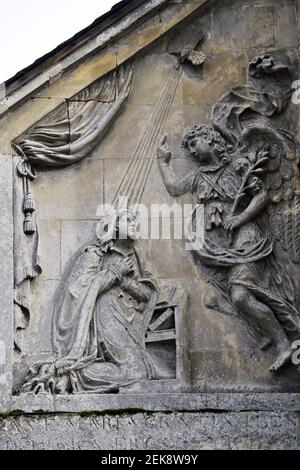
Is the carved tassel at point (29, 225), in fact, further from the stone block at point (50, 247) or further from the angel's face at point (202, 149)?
the angel's face at point (202, 149)

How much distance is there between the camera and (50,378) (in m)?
21.5

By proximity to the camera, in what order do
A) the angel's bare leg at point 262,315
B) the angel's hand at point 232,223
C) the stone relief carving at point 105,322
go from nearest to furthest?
the stone relief carving at point 105,322 < the angel's bare leg at point 262,315 < the angel's hand at point 232,223

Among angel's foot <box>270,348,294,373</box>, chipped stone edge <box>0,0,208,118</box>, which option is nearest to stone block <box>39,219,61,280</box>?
chipped stone edge <box>0,0,208,118</box>

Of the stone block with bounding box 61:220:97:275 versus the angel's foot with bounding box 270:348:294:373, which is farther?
the stone block with bounding box 61:220:97:275

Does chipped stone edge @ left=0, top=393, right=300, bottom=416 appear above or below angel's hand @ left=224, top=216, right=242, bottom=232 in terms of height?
below

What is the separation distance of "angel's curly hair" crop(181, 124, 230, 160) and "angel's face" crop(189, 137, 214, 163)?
0.09ft

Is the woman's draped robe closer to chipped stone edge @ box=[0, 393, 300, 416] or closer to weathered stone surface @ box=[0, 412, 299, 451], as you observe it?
chipped stone edge @ box=[0, 393, 300, 416]

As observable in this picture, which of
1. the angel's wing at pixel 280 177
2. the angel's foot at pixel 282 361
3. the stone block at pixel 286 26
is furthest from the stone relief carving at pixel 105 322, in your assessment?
the stone block at pixel 286 26

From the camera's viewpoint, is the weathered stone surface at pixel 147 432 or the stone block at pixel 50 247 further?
the stone block at pixel 50 247

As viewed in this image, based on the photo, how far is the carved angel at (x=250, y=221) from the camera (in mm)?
21672

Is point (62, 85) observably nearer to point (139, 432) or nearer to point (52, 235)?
point (52, 235)

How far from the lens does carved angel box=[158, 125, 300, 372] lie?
2167 centimetres

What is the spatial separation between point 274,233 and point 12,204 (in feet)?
6.79
